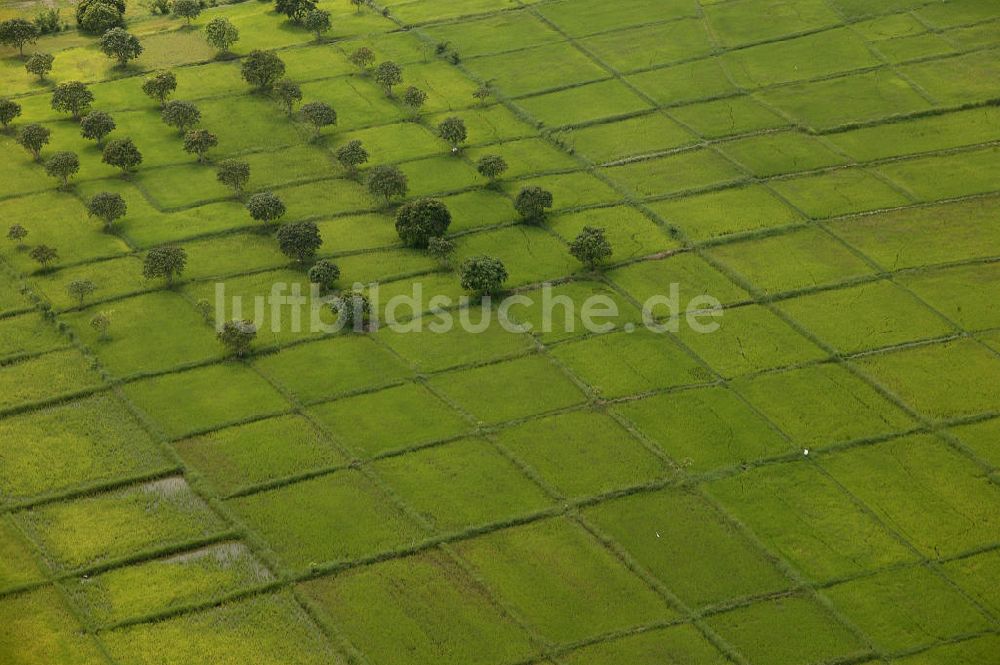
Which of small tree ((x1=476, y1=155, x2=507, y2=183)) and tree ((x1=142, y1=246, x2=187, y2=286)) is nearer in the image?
tree ((x1=142, y1=246, x2=187, y2=286))

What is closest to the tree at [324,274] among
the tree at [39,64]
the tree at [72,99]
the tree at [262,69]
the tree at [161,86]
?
the tree at [262,69]

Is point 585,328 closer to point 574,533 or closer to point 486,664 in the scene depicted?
point 574,533

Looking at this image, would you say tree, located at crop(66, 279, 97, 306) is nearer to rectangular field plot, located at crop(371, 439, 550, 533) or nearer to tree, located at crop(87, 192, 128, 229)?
tree, located at crop(87, 192, 128, 229)

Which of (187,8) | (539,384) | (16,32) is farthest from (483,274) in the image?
(16,32)

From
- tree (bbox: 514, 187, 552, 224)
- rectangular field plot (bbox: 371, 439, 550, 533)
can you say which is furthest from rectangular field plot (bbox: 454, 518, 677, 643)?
tree (bbox: 514, 187, 552, 224)

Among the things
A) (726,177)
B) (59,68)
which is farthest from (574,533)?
(59,68)

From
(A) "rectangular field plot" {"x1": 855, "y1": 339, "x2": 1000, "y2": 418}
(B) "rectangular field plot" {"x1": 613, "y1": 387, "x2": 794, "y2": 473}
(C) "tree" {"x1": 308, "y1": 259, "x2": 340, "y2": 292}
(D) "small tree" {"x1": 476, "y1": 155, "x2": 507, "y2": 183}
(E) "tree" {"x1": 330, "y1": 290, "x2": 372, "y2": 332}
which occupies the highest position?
(D) "small tree" {"x1": 476, "y1": 155, "x2": 507, "y2": 183}
